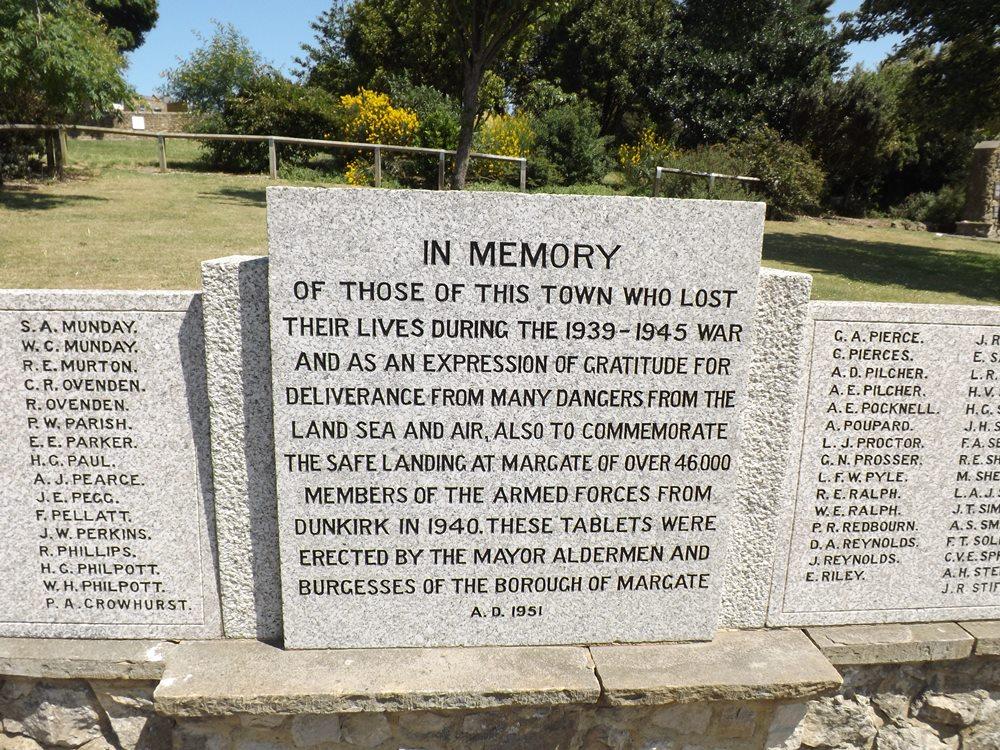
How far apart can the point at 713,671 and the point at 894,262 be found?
39.9 ft

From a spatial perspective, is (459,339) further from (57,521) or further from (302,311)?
(57,521)

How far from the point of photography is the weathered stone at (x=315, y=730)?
2.45 m

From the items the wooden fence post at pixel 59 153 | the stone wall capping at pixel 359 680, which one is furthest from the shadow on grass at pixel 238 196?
the stone wall capping at pixel 359 680

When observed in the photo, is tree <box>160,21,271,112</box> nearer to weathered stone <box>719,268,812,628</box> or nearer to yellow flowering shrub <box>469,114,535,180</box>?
yellow flowering shrub <box>469,114,535,180</box>

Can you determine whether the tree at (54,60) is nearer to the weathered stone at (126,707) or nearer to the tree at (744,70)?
the weathered stone at (126,707)

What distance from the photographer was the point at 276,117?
64.0 ft

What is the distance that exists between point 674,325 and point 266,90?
2028 centimetres

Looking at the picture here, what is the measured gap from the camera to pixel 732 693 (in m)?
2.49

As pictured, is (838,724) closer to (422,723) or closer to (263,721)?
(422,723)

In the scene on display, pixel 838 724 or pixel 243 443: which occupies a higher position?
pixel 243 443

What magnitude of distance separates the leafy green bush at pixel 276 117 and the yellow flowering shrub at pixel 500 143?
383 cm

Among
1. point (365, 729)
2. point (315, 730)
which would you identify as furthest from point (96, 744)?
point (365, 729)

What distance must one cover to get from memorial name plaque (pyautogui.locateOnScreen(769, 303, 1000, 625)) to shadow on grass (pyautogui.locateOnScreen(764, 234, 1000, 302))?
26.3ft

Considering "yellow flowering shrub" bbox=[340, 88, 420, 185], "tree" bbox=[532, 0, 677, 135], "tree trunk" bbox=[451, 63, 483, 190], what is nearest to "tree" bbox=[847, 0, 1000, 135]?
"tree trunk" bbox=[451, 63, 483, 190]
